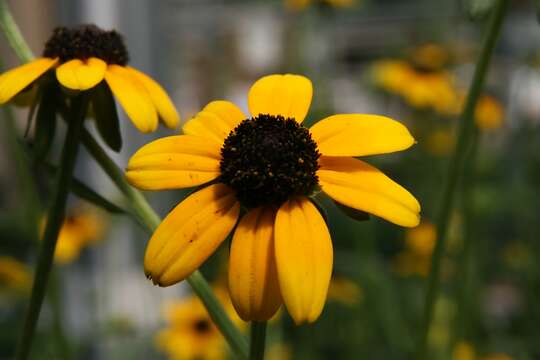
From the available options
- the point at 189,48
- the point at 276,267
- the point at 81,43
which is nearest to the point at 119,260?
the point at 81,43

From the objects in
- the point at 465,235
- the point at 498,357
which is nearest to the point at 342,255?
the point at 498,357

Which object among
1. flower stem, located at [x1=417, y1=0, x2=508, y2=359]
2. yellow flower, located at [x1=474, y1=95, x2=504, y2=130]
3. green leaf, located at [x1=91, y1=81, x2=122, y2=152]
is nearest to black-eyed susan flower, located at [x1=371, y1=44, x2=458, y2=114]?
yellow flower, located at [x1=474, y1=95, x2=504, y2=130]

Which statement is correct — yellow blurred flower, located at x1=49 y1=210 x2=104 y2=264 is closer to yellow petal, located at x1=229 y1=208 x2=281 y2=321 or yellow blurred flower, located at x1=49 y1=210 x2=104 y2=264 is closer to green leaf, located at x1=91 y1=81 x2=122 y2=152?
green leaf, located at x1=91 y1=81 x2=122 y2=152

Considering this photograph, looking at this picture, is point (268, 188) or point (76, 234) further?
point (76, 234)

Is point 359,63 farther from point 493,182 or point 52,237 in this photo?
point 52,237

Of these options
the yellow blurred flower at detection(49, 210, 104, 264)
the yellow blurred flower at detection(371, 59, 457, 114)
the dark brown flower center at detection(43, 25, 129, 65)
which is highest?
the dark brown flower center at detection(43, 25, 129, 65)

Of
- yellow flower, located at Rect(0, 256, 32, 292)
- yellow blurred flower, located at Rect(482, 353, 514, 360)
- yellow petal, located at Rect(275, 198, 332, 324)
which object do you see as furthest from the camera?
yellow flower, located at Rect(0, 256, 32, 292)

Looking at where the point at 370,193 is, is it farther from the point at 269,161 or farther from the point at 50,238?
the point at 50,238
